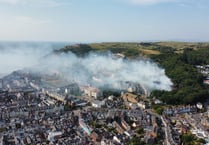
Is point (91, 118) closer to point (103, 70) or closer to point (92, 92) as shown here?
point (92, 92)

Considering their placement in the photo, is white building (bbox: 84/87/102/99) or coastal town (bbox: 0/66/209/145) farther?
white building (bbox: 84/87/102/99)

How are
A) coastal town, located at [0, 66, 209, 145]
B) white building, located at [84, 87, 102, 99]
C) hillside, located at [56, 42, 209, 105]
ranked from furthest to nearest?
white building, located at [84, 87, 102, 99], hillside, located at [56, 42, 209, 105], coastal town, located at [0, 66, 209, 145]

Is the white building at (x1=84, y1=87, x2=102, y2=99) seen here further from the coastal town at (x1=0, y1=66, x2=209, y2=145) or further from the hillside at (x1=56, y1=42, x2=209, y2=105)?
the hillside at (x1=56, y1=42, x2=209, y2=105)

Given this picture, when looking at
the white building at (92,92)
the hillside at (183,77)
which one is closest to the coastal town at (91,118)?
the white building at (92,92)

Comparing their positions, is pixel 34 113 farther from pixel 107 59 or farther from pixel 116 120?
pixel 107 59

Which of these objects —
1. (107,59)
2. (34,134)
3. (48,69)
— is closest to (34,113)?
(34,134)

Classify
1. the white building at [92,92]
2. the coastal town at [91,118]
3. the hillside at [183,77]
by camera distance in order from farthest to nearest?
the white building at [92,92] → the hillside at [183,77] → the coastal town at [91,118]

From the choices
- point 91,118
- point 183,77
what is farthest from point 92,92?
point 183,77

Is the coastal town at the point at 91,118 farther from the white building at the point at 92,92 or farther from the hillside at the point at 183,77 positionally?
the hillside at the point at 183,77

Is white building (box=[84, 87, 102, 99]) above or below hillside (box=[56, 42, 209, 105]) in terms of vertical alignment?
below

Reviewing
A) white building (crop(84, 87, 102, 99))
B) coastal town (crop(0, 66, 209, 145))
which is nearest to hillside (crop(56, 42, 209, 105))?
coastal town (crop(0, 66, 209, 145))
